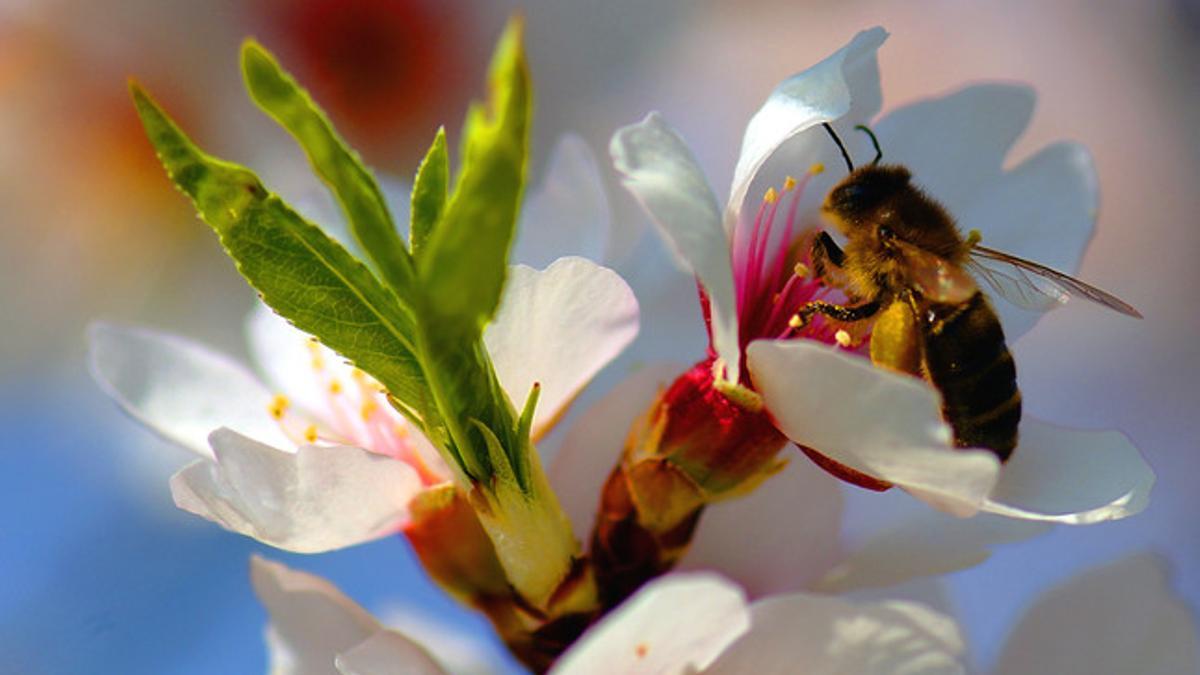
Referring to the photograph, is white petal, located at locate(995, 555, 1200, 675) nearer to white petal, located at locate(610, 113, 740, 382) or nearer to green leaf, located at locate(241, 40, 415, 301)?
white petal, located at locate(610, 113, 740, 382)

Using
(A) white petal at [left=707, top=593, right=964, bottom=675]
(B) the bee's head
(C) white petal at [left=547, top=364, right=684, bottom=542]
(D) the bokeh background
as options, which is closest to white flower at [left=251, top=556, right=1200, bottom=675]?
(A) white petal at [left=707, top=593, right=964, bottom=675]

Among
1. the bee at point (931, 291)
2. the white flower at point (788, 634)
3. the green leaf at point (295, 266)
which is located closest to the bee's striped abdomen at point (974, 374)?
the bee at point (931, 291)

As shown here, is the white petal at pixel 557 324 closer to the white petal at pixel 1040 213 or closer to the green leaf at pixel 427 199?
the green leaf at pixel 427 199

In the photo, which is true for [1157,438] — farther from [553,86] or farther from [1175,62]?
[553,86]

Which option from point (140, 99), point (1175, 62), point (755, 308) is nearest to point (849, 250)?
point (755, 308)

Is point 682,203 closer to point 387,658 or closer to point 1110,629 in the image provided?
point 387,658
